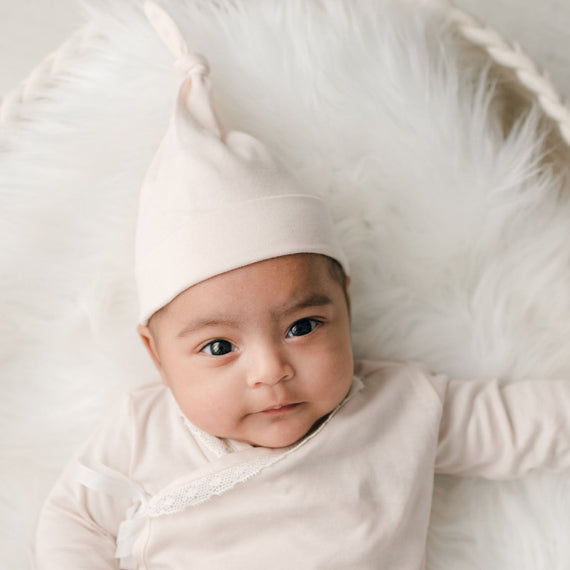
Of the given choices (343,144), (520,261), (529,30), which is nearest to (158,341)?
(343,144)

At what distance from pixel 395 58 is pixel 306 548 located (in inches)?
35.0

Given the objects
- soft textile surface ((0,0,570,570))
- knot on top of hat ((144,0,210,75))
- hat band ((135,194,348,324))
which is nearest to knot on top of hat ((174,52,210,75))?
knot on top of hat ((144,0,210,75))

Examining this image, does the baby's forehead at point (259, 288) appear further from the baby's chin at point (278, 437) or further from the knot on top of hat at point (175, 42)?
the knot on top of hat at point (175, 42)

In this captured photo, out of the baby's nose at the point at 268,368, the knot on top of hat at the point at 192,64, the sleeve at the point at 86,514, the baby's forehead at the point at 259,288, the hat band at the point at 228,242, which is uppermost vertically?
the knot on top of hat at the point at 192,64

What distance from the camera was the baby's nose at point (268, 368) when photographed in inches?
44.1

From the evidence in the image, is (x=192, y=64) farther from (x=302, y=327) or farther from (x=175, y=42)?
(x=302, y=327)

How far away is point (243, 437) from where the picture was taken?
1.21m

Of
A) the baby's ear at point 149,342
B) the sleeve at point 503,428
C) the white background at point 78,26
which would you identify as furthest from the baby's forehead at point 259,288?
the white background at point 78,26

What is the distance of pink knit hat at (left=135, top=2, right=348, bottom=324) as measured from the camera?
1.15m

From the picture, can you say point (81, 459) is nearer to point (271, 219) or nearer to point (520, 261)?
point (271, 219)

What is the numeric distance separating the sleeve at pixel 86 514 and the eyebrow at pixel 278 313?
0.26 metres

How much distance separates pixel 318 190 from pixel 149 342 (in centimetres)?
43

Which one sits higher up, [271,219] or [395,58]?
[395,58]

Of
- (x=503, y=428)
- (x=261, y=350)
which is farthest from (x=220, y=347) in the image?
(x=503, y=428)
